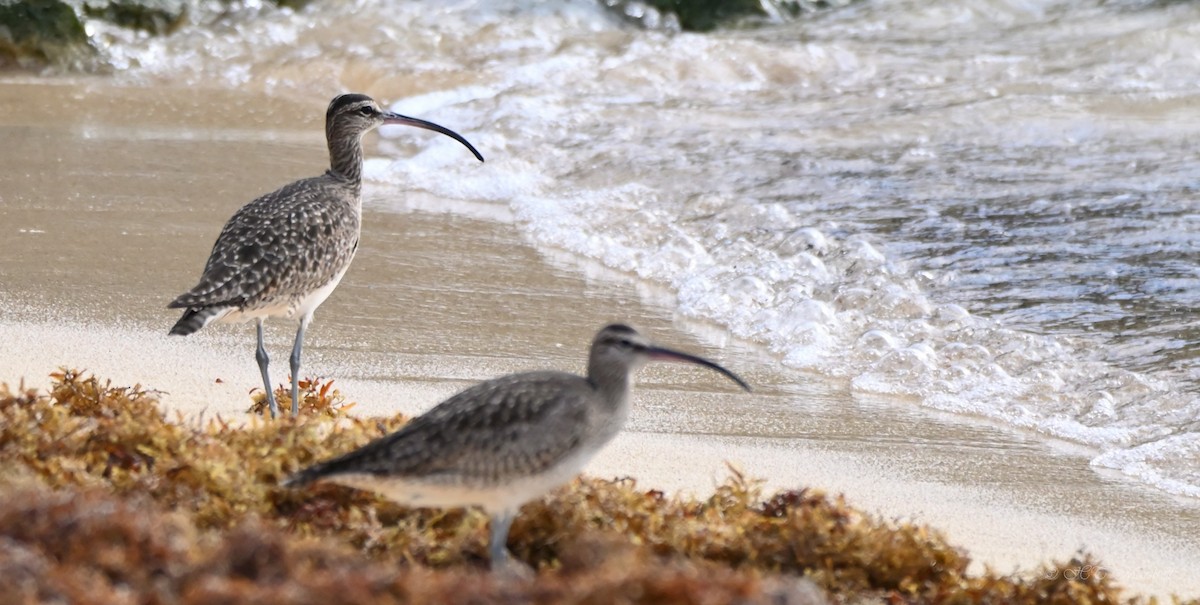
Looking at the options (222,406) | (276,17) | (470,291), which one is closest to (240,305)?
(222,406)

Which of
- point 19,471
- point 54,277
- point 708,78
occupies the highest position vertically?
point 708,78

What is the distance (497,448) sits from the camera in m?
3.91

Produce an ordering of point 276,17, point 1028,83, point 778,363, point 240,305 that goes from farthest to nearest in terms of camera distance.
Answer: point 276,17 → point 1028,83 → point 778,363 → point 240,305

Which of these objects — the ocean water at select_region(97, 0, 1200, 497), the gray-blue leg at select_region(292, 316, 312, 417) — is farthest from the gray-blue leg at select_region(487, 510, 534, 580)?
the ocean water at select_region(97, 0, 1200, 497)

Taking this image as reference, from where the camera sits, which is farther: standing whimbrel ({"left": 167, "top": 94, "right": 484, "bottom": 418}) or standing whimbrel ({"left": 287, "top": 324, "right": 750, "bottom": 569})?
standing whimbrel ({"left": 167, "top": 94, "right": 484, "bottom": 418})

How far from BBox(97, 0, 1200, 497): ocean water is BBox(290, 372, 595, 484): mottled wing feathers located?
2684 millimetres

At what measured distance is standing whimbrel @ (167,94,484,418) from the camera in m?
5.62

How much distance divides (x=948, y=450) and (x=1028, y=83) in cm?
844

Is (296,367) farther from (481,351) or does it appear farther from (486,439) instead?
(486,439)

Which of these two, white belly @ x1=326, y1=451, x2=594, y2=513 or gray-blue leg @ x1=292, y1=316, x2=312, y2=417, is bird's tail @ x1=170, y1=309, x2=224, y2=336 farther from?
white belly @ x1=326, y1=451, x2=594, y2=513

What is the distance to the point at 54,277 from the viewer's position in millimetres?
7426

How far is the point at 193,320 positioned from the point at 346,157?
1.63 metres

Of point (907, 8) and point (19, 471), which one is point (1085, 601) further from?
point (907, 8)

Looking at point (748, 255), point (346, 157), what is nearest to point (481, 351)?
point (346, 157)
